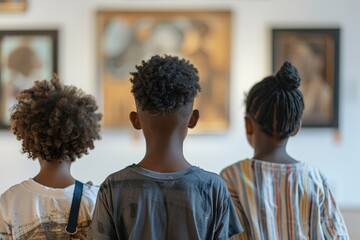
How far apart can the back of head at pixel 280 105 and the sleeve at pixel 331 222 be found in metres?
0.25

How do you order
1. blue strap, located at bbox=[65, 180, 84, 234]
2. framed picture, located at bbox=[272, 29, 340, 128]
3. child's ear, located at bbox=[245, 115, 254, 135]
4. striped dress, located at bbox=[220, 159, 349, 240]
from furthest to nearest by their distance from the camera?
framed picture, located at bbox=[272, 29, 340, 128] → child's ear, located at bbox=[245, 115, 254, 135] → striped dress, located at bbox=[220, 159, 349, 240] → blue strap, located at bbox=[65, 180, 84, 234]

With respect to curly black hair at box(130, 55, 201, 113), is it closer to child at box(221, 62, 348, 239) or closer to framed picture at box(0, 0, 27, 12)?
child at box(221, 62, 348, 239)

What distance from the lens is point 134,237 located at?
1.19 metres

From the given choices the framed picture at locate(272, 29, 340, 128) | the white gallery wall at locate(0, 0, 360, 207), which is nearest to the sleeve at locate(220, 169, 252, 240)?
the white gallery wall at locate(0, 0, 360, 207)

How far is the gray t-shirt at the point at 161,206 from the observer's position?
1.20m

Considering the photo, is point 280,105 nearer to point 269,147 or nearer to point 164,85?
point 269,147

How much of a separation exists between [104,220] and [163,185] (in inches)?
6.7

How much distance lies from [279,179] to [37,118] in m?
0.77

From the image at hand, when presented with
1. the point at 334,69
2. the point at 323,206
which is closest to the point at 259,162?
the point at 323,206

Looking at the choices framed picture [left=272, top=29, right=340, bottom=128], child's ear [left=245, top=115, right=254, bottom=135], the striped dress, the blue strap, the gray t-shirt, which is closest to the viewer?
the gray t-shirt

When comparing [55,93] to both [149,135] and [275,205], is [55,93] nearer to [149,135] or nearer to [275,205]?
[149,135]

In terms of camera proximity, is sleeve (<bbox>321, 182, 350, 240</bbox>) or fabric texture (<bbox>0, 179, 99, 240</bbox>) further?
sleeve (<bbox>321, 182, 350, 240</bbox>)

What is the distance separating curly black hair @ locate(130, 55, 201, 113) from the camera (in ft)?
3.94

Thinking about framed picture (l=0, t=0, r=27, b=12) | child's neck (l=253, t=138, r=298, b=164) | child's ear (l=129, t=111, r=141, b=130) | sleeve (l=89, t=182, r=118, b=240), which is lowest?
sleeve (l=89, t=182, r=118, b=240)
